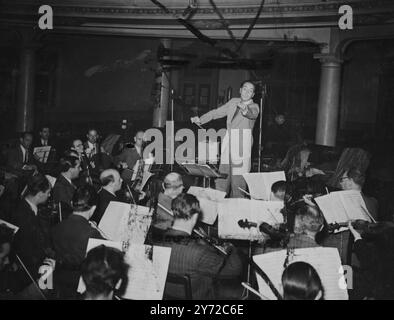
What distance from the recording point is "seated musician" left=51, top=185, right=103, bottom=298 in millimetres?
3693

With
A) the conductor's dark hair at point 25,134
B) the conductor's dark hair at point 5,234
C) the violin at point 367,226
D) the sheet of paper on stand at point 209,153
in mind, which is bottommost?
the conductor's dark hair at point 5,234

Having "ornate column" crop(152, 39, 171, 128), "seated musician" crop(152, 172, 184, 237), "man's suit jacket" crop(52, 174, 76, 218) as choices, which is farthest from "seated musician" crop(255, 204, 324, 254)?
"man's suit jacket" crop(52, 174, 76, 218)

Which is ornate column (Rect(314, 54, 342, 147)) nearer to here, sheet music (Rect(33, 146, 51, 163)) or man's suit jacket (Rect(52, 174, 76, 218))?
man's suit jacket (Rect(52, 174, 76, 218))

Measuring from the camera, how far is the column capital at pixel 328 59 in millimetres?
4004

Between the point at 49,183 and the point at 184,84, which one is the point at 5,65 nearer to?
the point at 49,183

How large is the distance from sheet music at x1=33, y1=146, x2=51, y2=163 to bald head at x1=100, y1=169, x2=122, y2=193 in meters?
0.60

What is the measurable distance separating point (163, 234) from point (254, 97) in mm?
1607

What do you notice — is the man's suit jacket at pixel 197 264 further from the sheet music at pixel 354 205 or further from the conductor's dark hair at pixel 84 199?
the sheet music at pixel 354 205

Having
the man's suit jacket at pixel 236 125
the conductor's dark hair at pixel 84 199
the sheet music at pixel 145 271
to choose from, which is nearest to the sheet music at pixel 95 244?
the sheet music at pixel 145 271

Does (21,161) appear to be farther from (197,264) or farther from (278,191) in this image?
(278,191)

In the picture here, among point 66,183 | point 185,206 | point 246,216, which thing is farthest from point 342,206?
point 66,183

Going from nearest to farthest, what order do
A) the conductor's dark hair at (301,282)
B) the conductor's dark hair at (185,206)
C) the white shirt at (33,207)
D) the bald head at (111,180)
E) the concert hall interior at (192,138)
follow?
the conductor's dark hair at (301,282) < the conductor's dark hair at (185,206) < the concert hall interior at (192,138) < the white shirt at (33,207) < the bald head at (111,180)

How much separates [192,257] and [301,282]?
2.80ft

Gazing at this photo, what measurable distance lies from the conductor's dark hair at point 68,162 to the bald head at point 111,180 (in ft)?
1.00
